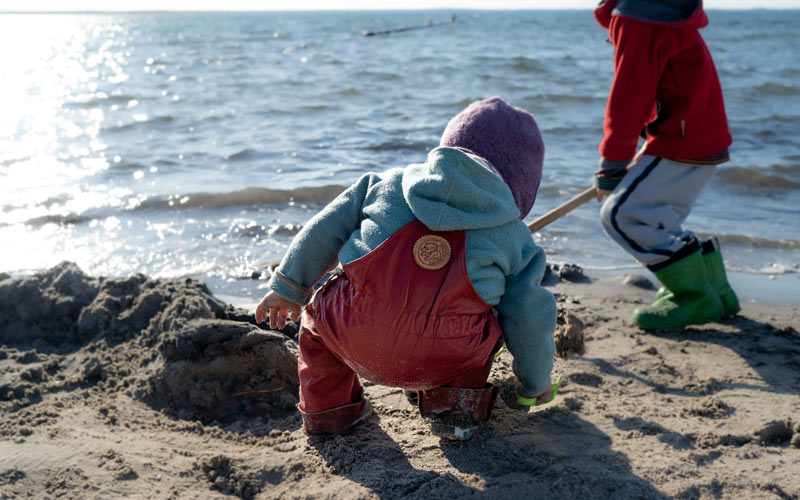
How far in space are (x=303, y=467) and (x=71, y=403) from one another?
102 cm

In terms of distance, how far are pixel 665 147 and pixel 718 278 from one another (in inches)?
31.4

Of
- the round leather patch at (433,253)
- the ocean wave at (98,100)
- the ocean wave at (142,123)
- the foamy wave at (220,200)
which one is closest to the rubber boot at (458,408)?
the round leather patch at (433,253)

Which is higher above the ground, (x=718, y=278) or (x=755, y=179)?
(x=718, y=278)

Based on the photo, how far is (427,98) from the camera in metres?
12.0

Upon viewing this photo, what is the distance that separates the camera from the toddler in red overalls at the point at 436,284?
6.24 ft

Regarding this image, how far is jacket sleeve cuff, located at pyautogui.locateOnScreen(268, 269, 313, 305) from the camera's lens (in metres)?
2.16

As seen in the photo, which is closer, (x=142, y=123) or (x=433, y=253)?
(x=433, y=253)

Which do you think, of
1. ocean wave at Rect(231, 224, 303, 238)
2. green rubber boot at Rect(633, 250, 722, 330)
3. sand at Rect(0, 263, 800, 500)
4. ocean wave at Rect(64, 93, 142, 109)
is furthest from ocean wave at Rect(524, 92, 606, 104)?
sand at Rect(0, 263, 800, 500)

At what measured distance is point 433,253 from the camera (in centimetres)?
190

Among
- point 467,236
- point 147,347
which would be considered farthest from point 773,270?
point 147,347

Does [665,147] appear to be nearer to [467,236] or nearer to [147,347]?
[467,236]

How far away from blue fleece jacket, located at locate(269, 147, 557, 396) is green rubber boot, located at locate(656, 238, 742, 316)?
195cm

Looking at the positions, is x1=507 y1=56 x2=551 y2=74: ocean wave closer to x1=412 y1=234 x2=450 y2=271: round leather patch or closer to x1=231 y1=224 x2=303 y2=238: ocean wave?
x1=231 y1=224 x2=303 y2=238: ocean wave

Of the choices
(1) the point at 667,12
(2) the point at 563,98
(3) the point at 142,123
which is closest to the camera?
(1) the point at 667,12
